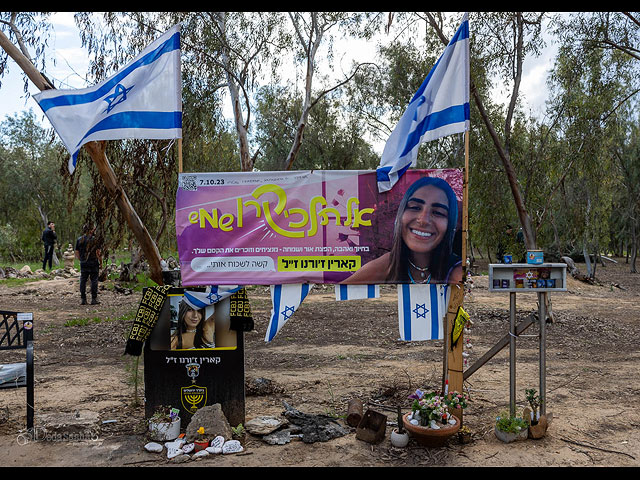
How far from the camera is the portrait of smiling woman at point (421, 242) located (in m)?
5.26

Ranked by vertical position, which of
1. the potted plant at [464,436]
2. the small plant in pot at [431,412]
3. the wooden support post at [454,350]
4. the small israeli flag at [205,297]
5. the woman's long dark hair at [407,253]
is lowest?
the potted plant at [464,436]

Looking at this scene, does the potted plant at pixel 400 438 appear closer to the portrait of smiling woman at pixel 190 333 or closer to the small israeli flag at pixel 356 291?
the small israeli flag at pixel 356 291

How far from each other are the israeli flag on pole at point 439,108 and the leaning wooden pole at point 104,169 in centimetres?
427

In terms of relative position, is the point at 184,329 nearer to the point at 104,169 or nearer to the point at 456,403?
the point at 456,403

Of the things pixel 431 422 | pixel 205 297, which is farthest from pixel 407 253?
pixel 205 297

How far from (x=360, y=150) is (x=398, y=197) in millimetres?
22644

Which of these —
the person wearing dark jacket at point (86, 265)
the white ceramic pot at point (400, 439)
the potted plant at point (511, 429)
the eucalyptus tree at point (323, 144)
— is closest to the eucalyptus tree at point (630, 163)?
the eucalyptus tree at point (323, 144)

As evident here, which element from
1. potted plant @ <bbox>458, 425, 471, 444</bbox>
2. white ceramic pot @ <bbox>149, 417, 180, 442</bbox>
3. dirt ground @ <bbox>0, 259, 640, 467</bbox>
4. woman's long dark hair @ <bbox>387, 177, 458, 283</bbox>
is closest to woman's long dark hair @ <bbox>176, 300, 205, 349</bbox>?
white ceramic pot @ <bbox>149, 417, 180, 442</bbox>

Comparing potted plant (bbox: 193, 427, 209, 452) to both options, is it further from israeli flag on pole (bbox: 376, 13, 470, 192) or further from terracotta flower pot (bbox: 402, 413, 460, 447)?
israeli flag on pole (bbox: 376, 13, 470, 192)

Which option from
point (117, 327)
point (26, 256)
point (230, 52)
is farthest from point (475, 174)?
point (26, 256)

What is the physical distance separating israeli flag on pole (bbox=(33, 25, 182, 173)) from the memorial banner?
77 cm

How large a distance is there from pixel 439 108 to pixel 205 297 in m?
3.11

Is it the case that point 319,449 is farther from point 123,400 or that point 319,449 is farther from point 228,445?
point 123,400

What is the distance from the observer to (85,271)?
14102 mm
